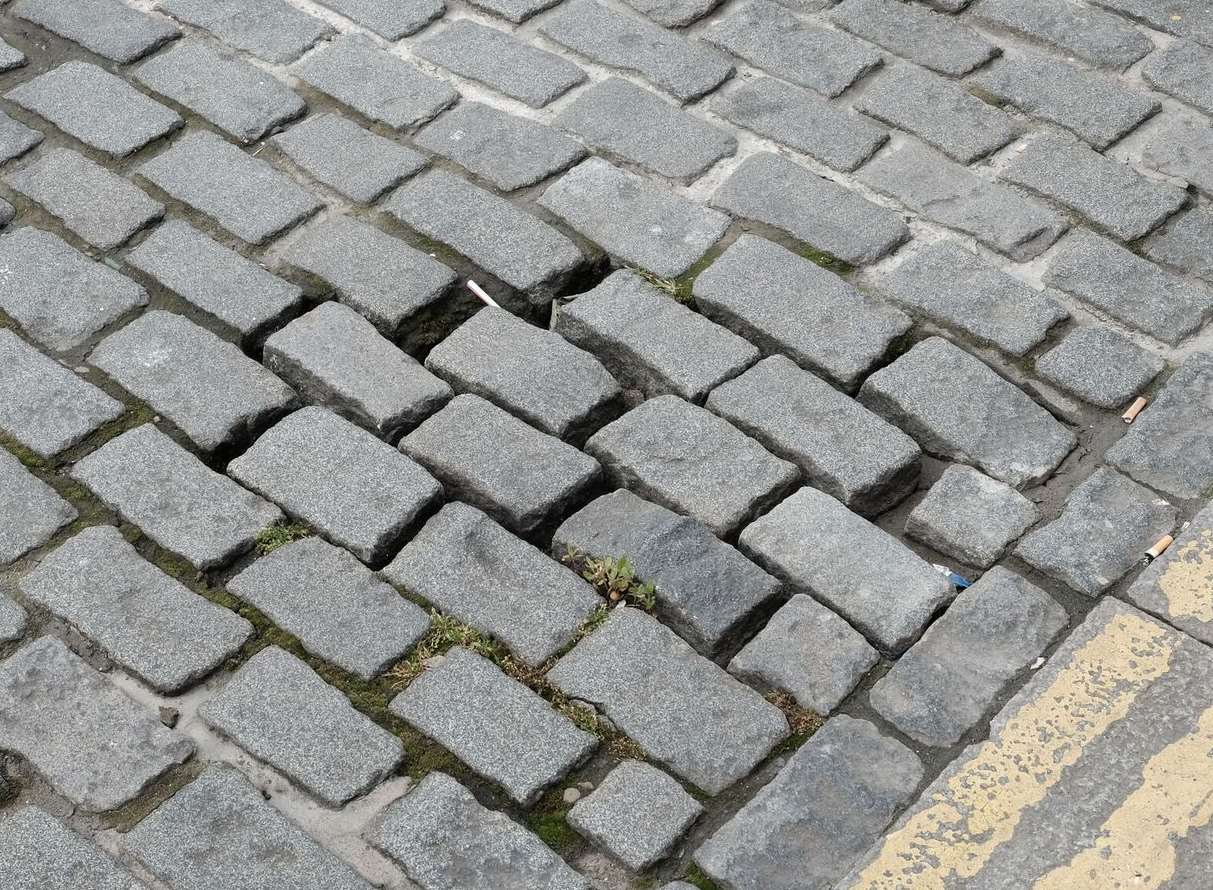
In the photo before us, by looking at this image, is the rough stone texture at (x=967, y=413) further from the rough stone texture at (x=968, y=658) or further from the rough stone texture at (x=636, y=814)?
the rough stone texture at (x=636, y=814)

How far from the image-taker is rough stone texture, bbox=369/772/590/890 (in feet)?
8.54

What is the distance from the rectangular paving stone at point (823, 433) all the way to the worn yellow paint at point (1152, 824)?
79 cm

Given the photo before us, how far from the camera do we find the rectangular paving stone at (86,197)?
3908 mm

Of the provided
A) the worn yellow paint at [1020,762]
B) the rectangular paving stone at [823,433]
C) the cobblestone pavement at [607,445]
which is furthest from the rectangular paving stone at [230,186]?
the worn yellow paint at [1020,762]

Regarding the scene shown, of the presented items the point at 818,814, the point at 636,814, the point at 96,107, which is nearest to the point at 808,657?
the point at 818,814

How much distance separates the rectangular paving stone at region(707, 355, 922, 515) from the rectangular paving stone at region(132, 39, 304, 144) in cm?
163

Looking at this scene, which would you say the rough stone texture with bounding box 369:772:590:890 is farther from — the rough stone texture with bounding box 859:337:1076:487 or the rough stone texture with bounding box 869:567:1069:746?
the rough stone texture with bounding box 859:337:1076:487

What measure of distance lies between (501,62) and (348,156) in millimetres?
586

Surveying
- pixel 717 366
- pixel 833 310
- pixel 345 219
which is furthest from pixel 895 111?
pixel 345 219

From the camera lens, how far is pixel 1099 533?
3115 millimetres

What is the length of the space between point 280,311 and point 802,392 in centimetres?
125

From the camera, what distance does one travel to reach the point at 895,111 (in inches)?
163

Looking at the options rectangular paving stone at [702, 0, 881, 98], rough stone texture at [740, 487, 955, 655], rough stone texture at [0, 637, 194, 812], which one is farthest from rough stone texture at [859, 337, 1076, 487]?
rough stone texture at [0, 637, 194, 812]

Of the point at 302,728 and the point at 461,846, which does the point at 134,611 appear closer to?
the point at 302,728
